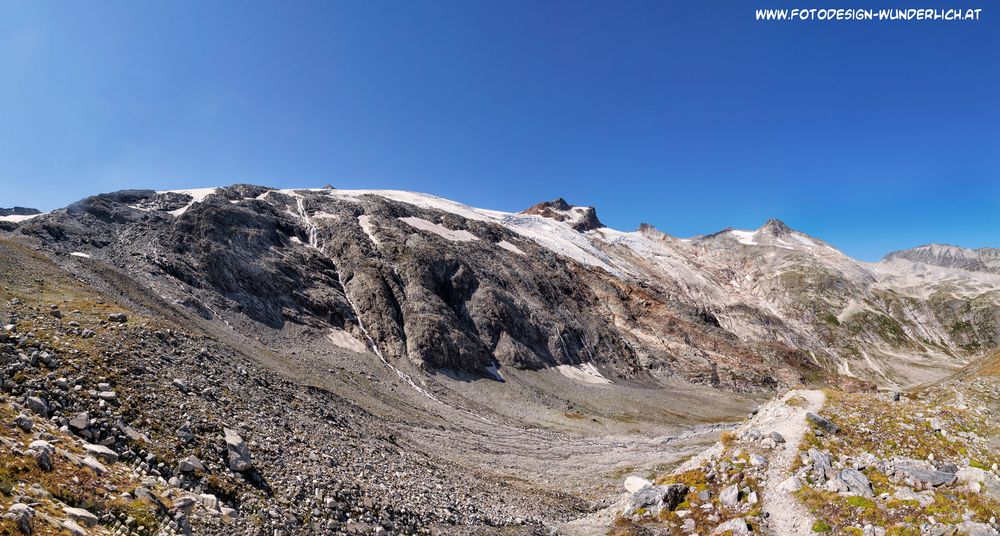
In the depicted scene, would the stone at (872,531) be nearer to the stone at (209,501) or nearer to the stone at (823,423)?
the stone at (823,423)

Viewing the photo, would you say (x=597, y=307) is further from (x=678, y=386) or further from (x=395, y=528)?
(x=395, y=528)

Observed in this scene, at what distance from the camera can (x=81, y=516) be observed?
11.6 metres

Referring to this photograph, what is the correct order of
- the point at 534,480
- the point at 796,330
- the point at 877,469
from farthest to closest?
the point at 796,330
the point at 534,480
the point at 877,469

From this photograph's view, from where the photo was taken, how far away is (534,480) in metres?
45.0

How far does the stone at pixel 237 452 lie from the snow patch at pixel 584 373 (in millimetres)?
91545

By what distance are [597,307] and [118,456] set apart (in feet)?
450

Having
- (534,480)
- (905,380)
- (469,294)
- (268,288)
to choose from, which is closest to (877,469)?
(534,480)

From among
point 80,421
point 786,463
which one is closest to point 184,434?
point 80,421

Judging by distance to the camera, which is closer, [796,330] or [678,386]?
[678,386]

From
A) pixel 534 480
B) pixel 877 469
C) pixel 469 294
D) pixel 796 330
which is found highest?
pixel 796 330

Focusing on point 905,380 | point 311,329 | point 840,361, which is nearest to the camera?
point 311,329

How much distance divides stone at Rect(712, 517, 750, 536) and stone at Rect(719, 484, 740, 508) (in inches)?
48.4

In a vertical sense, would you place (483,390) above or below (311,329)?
below

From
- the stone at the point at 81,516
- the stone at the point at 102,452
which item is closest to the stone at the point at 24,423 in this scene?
the stone at the point at 102,452
